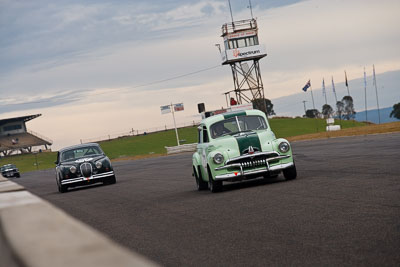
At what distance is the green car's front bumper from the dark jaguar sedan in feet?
33.0

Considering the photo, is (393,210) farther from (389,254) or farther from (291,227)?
(389,254)

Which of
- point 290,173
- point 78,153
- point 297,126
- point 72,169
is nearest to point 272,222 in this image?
point 290,173

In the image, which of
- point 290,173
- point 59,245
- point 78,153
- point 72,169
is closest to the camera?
point 59,245

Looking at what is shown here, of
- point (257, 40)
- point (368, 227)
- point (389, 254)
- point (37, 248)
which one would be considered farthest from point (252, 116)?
point (257, 40)

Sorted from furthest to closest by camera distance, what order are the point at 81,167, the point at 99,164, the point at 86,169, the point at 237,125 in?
the point at 99,164
the point at 86,169
the point at 81,167
the point at 237,125

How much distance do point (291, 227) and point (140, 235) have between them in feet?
7.19

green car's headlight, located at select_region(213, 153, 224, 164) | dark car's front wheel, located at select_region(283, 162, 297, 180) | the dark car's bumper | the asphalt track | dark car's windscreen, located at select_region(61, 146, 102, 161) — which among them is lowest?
the asphalt track

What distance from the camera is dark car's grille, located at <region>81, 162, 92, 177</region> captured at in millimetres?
23156

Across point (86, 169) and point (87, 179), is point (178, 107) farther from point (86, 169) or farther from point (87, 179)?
point (87, 179)

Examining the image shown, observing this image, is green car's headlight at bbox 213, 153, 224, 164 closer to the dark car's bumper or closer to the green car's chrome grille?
the green car's chrome grille

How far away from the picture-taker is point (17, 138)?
135 m

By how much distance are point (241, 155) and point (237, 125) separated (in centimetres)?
160

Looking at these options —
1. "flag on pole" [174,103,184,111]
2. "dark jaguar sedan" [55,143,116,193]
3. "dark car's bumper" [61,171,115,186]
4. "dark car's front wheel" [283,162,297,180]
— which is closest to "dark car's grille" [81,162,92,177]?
"dark jaguar sedan" [55,143,116,193]

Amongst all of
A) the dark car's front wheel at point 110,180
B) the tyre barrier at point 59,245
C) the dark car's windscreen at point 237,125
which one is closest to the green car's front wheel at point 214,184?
the dark car's windscreen at point 237,125
